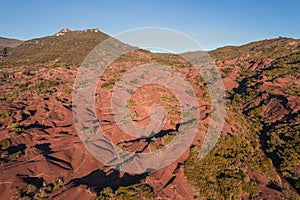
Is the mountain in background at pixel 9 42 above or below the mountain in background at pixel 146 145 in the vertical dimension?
above

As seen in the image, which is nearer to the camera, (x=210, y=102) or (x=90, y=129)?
(x=90, y=129)

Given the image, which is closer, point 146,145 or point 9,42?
point 146,145

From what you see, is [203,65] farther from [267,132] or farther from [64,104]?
[64,104]

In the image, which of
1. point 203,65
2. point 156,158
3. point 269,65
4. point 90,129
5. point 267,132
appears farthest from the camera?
point 203,65

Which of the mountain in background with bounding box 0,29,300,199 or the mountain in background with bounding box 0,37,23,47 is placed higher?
the mountain in background with bounding box 0,37,23,47

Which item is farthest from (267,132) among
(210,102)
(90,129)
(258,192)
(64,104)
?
(64,104)

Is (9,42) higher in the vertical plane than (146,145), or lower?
higher

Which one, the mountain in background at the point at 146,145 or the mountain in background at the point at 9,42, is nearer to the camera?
the mountain in background at the point at 146,145

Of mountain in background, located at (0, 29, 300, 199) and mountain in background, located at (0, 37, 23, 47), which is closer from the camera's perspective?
mountain in background, located at (0, 29, 300, 199)
